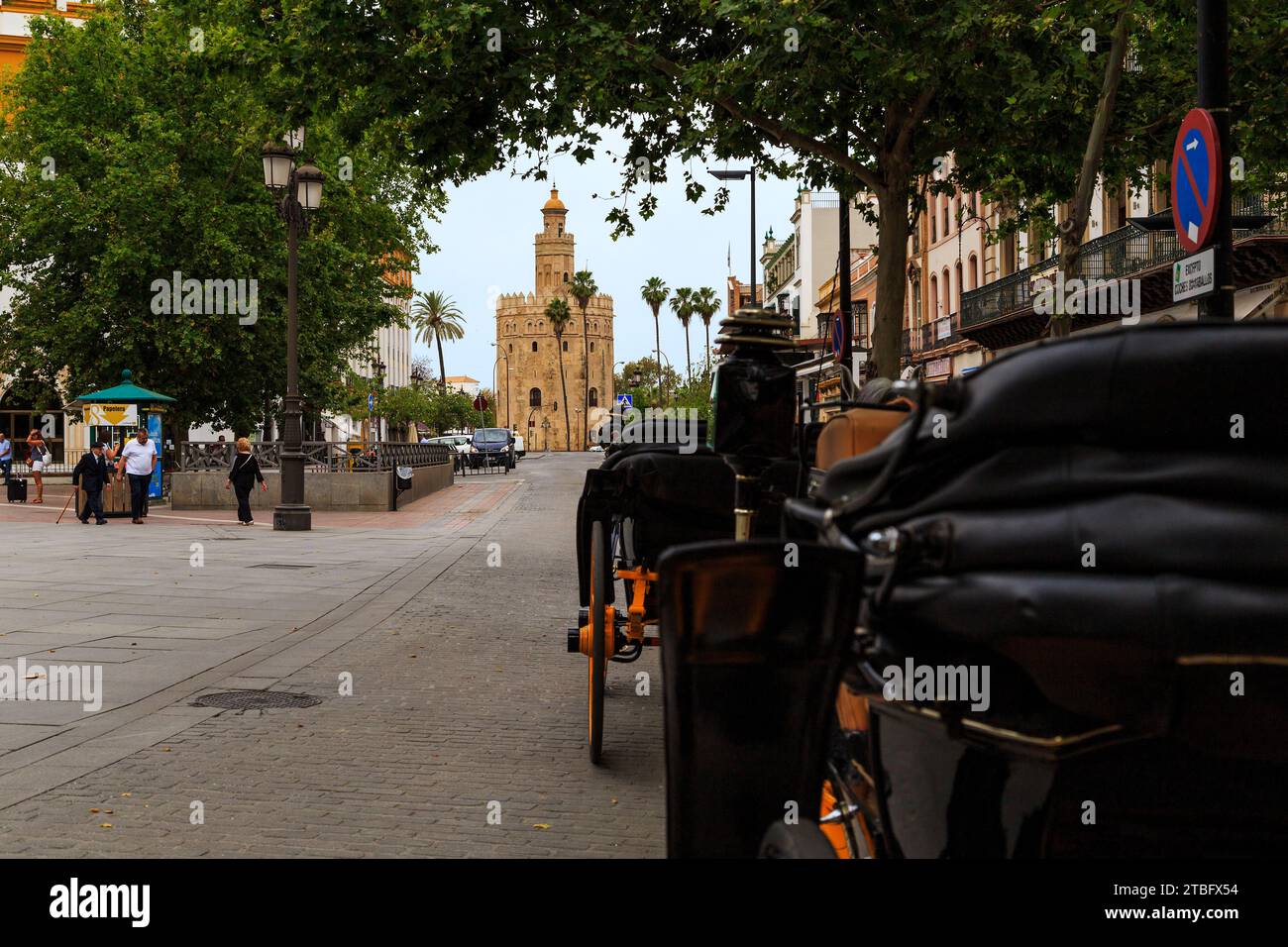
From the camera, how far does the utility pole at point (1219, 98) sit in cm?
762

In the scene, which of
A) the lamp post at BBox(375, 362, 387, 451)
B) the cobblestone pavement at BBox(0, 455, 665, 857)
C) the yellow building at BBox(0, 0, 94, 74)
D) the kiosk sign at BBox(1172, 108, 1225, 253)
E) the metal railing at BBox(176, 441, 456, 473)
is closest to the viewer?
the cobblestone pavement at BBox(0, 455, 665, 857)

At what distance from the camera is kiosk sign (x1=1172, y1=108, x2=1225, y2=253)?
7.47m

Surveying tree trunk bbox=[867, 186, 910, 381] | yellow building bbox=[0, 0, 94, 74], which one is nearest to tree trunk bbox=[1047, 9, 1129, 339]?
tree trunk bbox=[867, 186, 910, 381]

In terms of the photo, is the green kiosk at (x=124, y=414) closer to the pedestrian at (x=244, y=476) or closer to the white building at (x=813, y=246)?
the pedestrian at (x=244, y=476)

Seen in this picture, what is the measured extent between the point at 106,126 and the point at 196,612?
25621 mm

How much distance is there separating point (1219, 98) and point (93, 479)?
20190mm

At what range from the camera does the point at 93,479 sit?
894 inches

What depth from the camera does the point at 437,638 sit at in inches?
390

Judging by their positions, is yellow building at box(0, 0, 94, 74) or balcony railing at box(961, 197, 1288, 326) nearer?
balcony railing at box(961, 197, 1288, 326)

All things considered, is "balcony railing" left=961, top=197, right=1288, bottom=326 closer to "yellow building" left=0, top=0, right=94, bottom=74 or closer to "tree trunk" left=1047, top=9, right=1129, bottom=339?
"tree trunk" left=1047, top=9, right=1129, bottom=339

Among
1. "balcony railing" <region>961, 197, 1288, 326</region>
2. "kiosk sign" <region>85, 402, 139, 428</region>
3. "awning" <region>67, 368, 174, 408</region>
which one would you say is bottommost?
"kiosk sign" <region>85, 402, 139, 428</region>

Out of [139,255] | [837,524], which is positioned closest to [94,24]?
[139,255]

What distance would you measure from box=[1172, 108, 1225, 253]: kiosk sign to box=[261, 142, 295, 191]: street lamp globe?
17.3 meters

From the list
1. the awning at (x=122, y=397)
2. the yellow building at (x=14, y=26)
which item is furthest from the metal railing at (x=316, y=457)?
the yellow building at (x=14, y=26)
